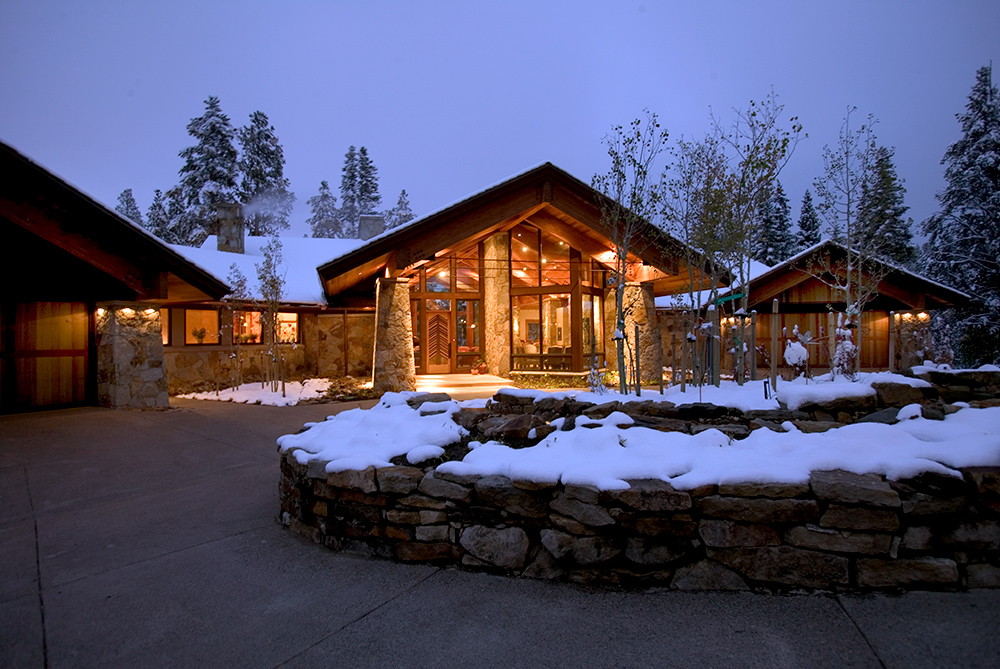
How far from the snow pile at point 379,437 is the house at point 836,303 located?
11.7m

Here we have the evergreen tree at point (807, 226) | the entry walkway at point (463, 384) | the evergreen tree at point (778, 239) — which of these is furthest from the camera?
the evergreen tree at point (778, 239)

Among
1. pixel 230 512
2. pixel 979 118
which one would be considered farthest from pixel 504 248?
pixel 979 118

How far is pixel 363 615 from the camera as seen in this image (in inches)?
111

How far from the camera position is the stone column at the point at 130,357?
1039cm

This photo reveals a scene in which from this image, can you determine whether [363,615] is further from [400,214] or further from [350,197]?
[400,214]

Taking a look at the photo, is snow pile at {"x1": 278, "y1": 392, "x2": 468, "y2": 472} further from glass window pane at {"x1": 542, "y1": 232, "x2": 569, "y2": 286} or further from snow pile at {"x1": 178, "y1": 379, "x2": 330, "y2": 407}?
glass window pane at {"x1": 542, "y1": 232, "x2": 569, "y2": 286}

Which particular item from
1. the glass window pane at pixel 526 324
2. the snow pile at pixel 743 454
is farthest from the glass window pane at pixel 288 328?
the snow pile at pixel 743 454

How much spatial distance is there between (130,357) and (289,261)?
8.92 metres

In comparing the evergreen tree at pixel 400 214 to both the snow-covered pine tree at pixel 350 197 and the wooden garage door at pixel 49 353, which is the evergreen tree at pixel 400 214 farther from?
the wooden garage door at pixel 49 353

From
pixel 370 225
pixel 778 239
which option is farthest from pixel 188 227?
pixel 778 239

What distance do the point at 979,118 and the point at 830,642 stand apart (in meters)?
23.6

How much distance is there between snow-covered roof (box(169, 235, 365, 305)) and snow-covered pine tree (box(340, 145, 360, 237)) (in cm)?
2087

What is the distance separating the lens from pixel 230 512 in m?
4.61

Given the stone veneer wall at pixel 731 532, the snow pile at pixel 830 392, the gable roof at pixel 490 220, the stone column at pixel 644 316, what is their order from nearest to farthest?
the stone veneer wall at pixel 731 532
the snow pile at pixel 830 392
the gable roof at pixel 490 220
the stone column at pixel 644 316
